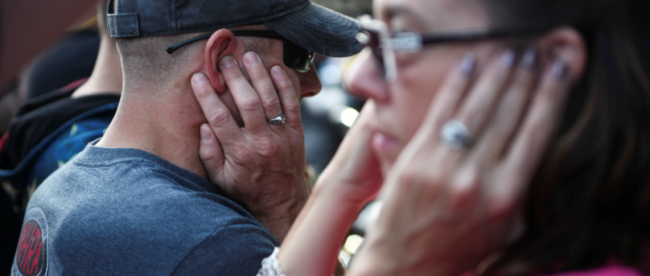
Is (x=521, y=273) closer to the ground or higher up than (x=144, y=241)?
higher up

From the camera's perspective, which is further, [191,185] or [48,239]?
[191,185]

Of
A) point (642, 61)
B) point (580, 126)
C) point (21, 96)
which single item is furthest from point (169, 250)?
point (21, 96)

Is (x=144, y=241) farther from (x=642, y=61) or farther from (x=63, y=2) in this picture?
(x=63, y=2)

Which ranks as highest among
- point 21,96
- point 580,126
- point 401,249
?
point 580,126

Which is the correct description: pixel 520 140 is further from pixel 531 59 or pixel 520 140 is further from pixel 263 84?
pixel 263 84

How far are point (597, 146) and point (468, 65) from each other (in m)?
0.29

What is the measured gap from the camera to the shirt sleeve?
1.55 metres

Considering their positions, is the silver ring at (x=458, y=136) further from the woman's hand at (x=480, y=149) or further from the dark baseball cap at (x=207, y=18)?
the dark baseball cap at (x=207, y=18)

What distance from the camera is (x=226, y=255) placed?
157cm

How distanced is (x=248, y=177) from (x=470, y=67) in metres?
1.27

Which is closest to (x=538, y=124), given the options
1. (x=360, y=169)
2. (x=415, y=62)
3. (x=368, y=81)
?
(x=415, y=62)

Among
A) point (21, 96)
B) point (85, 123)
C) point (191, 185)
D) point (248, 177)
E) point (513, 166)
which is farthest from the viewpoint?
point (21, 96)

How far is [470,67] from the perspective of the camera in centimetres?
98

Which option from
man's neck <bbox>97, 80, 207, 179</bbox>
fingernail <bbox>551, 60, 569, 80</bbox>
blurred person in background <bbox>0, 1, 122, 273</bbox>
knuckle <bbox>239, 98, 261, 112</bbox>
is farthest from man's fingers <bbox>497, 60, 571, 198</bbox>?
blurred person in background <bbox>0, 1, 122, 273</bbox>
